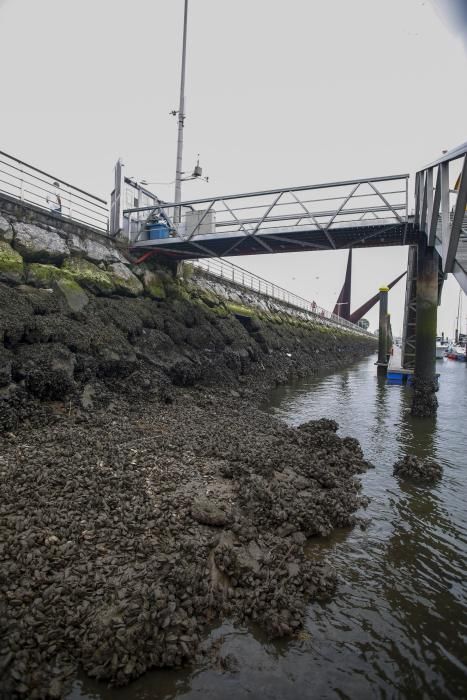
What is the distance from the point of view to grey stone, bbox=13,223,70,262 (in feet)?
44.8

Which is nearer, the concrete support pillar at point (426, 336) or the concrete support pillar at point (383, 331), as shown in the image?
the concrete support pillar at point (426, 336)

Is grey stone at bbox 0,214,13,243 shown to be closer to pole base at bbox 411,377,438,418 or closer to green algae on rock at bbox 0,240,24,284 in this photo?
green algae on rock at bbox 0,240,24,284

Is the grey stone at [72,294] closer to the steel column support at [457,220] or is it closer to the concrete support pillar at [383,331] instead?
the steel column support at [457,220]

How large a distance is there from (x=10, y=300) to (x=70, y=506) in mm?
8056

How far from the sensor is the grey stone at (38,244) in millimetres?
13664

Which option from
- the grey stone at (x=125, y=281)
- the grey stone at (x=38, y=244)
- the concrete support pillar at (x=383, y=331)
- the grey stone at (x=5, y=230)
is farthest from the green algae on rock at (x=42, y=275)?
the concrete support pillar at (x=383, y=331)

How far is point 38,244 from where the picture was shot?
14.2m

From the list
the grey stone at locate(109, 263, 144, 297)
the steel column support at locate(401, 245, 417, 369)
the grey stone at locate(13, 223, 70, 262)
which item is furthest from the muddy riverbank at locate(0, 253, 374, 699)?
the steel column support at locate(401, 245, 417, 369)

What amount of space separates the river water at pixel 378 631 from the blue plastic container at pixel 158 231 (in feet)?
52.1

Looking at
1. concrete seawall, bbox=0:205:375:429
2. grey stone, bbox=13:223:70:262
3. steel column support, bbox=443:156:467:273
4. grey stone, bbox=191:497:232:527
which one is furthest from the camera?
grey stone, bbox=13:223:70:262

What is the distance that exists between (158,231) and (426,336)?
46.9 feet

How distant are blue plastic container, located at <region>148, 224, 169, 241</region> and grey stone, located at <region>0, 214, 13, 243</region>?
7.79 meters

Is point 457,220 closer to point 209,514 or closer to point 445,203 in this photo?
point 445,203

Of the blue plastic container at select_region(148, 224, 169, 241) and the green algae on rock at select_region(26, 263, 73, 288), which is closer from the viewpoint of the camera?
the green algae on rock at select_region(26, 263, 73, 288)
